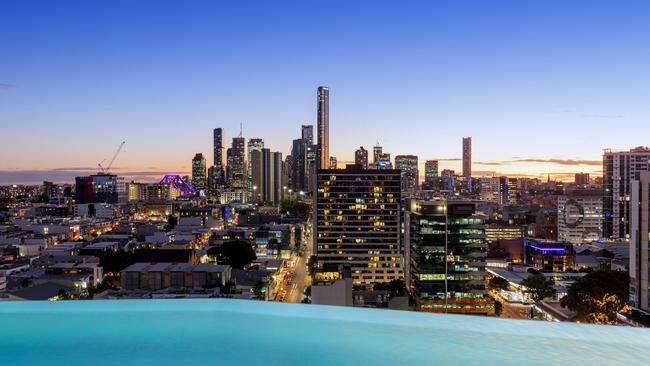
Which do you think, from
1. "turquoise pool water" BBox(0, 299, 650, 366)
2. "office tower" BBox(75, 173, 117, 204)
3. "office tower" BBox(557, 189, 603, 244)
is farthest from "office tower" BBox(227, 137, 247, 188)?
"turquoise pool water" BBox(0, 299, 650, 366)

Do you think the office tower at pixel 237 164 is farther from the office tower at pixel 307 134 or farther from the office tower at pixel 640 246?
the office tower at pixel 640 246

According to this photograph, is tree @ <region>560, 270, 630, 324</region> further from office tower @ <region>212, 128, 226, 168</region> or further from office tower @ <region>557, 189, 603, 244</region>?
office tower @ <region>212, 128, 226, 168</region>

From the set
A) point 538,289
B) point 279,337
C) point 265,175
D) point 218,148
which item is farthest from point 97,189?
point 279,337

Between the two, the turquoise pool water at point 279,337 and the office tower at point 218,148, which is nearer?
the turquoise pool water at point 279,337

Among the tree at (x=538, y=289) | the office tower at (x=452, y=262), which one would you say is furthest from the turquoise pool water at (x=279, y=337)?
the tree at (x=538, y=289)

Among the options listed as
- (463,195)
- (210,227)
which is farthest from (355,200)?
(463,195)

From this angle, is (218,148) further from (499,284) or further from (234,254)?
(499,284)

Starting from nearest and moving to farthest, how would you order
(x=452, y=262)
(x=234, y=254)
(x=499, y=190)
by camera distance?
(x=452, y=262) < (x=234, y=254) < (x=499, y=190)
